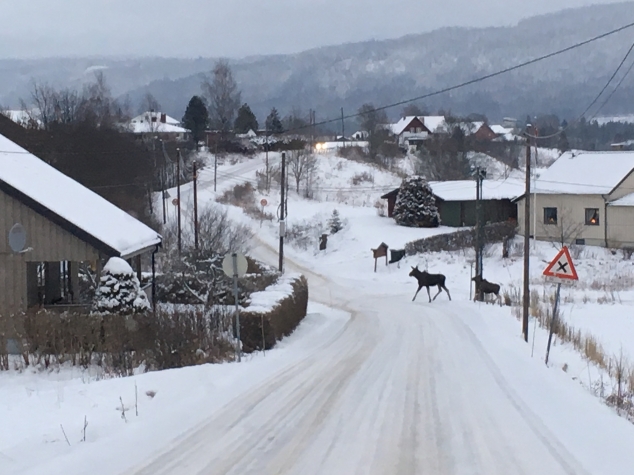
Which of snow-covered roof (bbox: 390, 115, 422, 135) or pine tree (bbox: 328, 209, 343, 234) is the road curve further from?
snow-covered roof (bbox: 390, 115, 422, 135)

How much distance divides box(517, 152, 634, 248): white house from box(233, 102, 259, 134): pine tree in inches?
1962

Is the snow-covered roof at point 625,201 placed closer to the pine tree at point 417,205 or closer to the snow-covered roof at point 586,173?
the snow-covered roof at point 586,173

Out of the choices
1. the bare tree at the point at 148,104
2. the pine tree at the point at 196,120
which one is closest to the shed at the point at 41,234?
the pine tree at the point at 196,120

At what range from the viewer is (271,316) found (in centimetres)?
1778

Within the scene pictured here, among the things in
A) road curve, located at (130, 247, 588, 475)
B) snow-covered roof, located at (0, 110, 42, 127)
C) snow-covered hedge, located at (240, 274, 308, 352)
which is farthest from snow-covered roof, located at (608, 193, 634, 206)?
snow-covered roof, located at (0, 110, 42, 127)

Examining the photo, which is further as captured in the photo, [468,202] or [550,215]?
[468,202]

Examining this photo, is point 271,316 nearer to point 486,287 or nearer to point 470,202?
point 486,287

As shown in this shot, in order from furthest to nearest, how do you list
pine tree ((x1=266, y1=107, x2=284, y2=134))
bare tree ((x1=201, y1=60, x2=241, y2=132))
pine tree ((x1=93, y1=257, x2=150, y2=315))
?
bare tree ((x1=201, y1=60, x2=241, y2=132)) → pine tree ((x1=266, y1=107, x2=284, y2=134)) → pine tree ((x1=93, y1=257, x2=150, y2=315))

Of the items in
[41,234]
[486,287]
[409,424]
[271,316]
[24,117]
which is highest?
[24,117]

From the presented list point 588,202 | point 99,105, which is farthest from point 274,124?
point 588,202

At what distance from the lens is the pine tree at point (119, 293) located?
18281 mm

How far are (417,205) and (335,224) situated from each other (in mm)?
5835

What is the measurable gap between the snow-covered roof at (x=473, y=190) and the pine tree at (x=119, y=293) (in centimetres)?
3659

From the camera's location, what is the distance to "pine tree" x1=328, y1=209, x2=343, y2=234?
5316 cm
